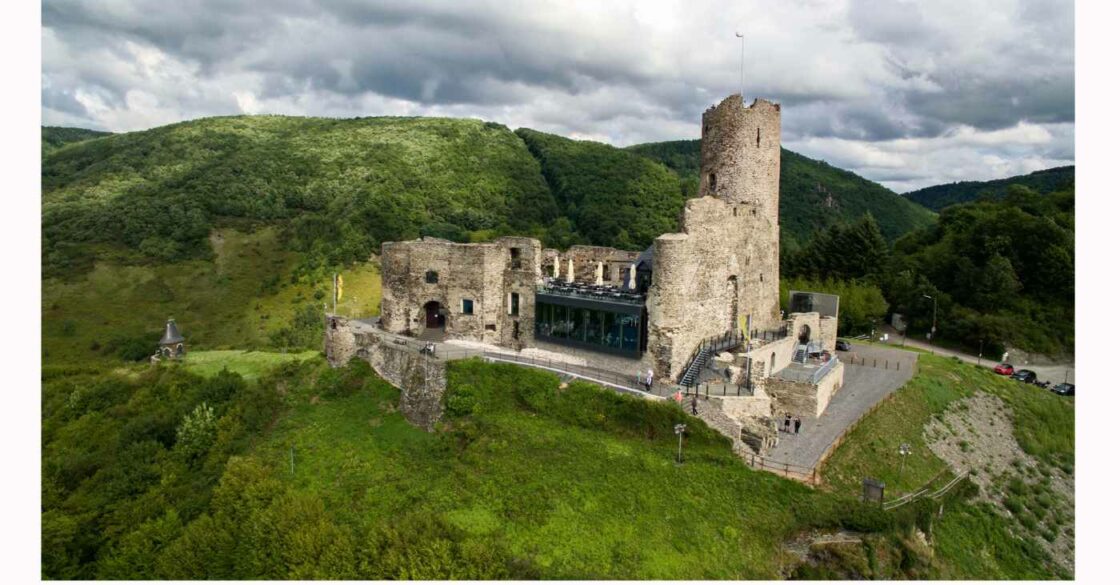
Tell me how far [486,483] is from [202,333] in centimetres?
5648

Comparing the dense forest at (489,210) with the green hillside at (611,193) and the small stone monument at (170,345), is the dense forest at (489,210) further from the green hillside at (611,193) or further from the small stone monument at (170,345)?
the small stone monument at (170,345)

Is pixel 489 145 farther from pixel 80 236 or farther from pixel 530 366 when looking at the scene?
pixel 530 366

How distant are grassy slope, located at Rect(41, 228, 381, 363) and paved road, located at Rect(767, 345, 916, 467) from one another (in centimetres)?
4519

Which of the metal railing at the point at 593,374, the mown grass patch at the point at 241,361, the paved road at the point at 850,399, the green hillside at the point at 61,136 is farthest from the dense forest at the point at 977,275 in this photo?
the green hillside at the point at 61,136

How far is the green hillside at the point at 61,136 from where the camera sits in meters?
132

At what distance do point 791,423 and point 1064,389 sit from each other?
2569 cm

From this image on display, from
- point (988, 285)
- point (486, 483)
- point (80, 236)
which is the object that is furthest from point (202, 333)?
point (988, 285)

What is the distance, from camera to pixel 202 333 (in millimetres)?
64375

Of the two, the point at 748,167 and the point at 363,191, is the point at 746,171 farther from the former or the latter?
the point at 363,191

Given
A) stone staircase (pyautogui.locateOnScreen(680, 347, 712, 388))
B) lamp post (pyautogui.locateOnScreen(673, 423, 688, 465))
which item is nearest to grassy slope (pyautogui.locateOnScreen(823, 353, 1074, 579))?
lamp post (pyautogui.locateOnScreen(673, 423, 688, 465))

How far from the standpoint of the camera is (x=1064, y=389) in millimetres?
37906

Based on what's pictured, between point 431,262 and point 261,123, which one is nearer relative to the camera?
point 431,262

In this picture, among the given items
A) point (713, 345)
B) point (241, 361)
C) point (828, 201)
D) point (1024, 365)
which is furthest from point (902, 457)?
point (828, 201)

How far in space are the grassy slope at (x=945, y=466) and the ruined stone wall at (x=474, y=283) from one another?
1669 centimetres
